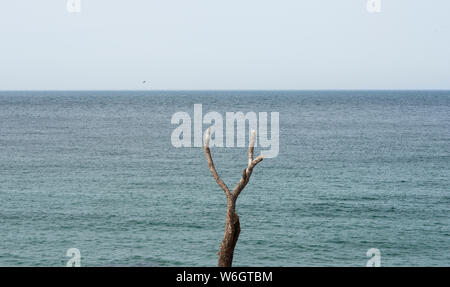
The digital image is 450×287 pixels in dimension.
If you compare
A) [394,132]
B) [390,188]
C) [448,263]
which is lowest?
[448,263]

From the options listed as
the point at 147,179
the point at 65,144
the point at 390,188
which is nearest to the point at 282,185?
the point at 390,188

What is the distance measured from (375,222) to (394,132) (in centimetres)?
6463
